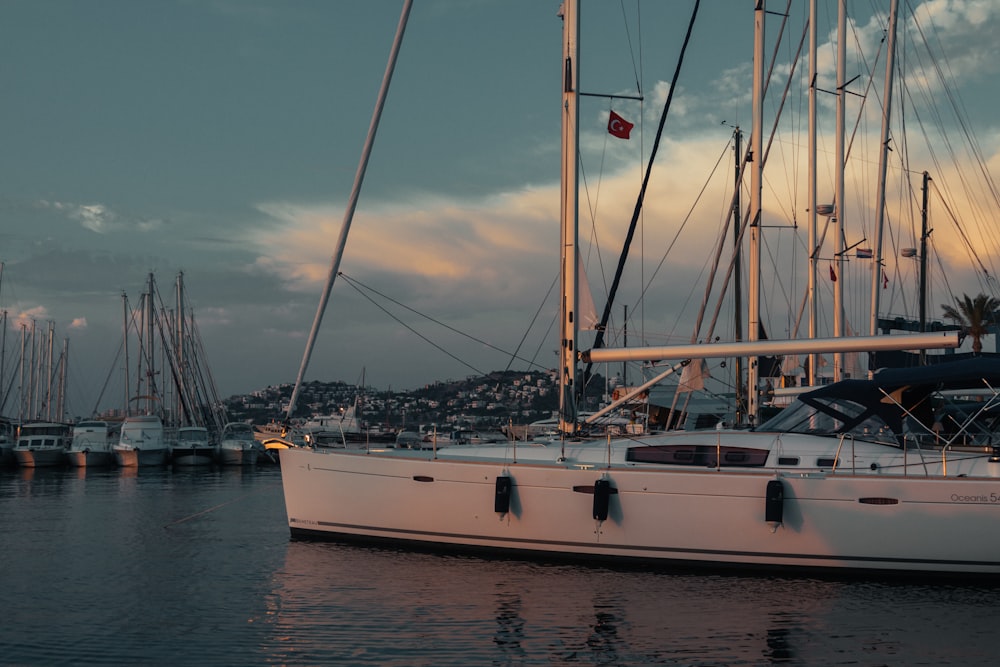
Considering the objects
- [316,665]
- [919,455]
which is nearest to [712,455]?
[919,455]

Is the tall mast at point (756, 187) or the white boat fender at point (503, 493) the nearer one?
the white boat fender at point (503, 493)

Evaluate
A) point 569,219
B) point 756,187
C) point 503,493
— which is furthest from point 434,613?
point 756,187

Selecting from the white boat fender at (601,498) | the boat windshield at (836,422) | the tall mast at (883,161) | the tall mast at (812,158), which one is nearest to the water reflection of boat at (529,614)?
the white boat fender at (601,498)

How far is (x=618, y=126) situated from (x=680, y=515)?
299 inches

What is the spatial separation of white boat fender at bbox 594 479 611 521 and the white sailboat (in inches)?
0.9

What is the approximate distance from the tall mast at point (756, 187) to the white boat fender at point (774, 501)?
887 cm

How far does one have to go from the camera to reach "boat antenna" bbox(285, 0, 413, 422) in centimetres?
1712

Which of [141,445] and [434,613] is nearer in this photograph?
[434,613]

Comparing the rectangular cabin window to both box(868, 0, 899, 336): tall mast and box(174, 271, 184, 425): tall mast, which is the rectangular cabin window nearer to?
box(868, 0, 899, 336): tall mast

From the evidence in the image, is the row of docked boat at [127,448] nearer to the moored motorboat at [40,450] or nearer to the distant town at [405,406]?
the moored motorboat at [40,450]

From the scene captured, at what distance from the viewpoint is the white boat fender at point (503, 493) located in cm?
1510

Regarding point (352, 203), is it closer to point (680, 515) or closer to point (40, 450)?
point (680, 515)

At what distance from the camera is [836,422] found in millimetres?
15734

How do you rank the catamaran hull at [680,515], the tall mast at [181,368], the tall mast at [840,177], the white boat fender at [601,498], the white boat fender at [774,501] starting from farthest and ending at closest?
the tall mast at [181,368] < the tall mast at [840,177] < the white boat fender at [601,498] < the white boat fender at [774,501] < the catamaran hull at [680,515]
